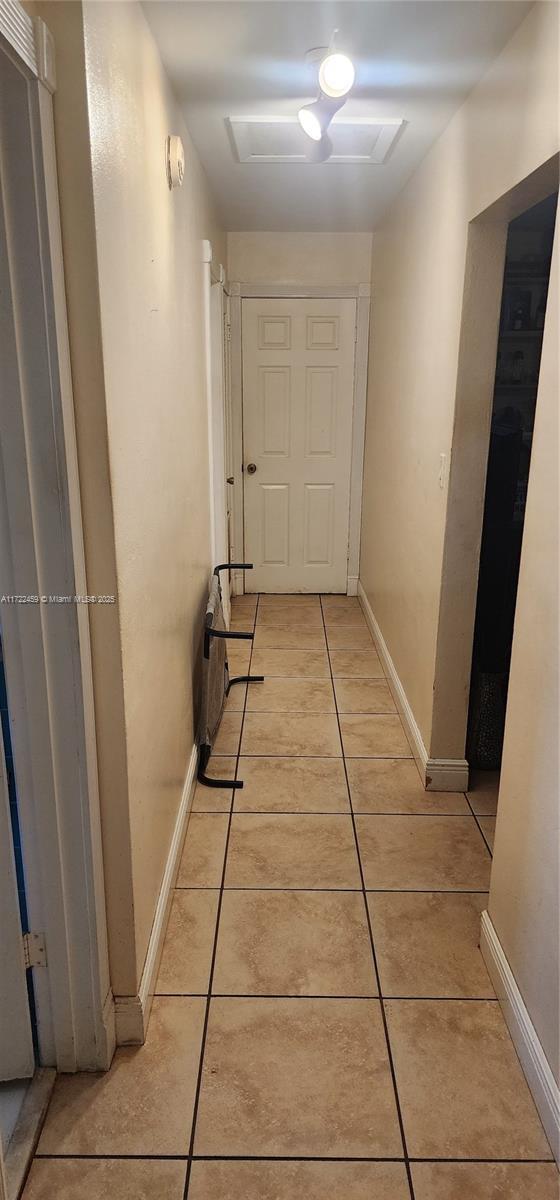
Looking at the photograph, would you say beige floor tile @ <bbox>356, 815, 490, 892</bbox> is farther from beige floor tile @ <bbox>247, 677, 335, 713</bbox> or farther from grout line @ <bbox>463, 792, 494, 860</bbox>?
beige floor tile @ <bbox>247, 677, 335, 713</bbox>

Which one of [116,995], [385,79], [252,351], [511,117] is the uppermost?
[385,79]

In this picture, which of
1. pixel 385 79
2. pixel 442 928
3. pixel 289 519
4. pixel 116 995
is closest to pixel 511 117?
pixel 385 79

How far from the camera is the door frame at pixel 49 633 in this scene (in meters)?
1.22

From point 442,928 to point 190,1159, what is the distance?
3.01ft

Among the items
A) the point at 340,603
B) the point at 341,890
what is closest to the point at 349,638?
the point at 340,603

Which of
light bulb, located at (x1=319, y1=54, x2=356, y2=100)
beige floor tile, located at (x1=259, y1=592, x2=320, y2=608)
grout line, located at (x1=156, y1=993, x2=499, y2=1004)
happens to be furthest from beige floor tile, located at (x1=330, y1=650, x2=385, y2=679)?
light bulb, located at (x1=319, y1=54, x2=356, y2=100)

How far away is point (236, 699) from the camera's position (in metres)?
Answer: 3.59

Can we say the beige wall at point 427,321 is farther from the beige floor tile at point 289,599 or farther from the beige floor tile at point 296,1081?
the beige floor tile at point 296,1081

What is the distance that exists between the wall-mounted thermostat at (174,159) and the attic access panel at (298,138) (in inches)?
17.0

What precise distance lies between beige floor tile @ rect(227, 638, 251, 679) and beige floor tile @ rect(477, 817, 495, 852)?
1549 millimetres

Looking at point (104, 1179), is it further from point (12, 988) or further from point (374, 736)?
point (374, 736)

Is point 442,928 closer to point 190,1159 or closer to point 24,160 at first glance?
point 190,1159

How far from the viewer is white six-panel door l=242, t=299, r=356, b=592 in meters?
4.69

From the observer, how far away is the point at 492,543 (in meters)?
2.83
